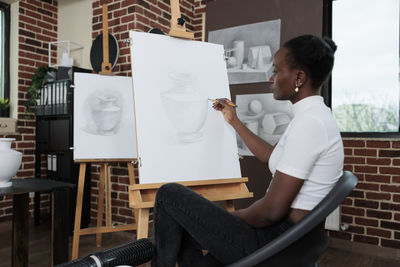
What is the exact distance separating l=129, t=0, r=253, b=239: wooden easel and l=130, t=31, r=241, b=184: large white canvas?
0.04m

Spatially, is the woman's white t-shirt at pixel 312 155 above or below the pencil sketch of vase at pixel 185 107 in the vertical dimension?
below

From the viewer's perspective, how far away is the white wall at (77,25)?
3.27m

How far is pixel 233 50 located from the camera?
106 inches

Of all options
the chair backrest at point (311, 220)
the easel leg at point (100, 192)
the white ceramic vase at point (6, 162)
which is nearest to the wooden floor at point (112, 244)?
the easel leg at point (100, 192)

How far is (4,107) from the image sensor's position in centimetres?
322

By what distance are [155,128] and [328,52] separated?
868mm

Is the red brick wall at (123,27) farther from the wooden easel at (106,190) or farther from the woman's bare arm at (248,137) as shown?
the woman's bare arm at (248,137)

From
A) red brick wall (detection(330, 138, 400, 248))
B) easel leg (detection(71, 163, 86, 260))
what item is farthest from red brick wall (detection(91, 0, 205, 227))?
red brick wall (detection(330, 138, 400, 248))

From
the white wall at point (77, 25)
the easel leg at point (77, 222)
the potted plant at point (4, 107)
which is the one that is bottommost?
the easel leg at point (77, 222)

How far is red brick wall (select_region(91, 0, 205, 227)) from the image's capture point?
2.83 meters

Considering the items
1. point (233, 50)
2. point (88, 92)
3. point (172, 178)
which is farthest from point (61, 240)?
point (233, 50)

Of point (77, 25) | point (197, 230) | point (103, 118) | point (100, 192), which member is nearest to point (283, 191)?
point (197, 230)

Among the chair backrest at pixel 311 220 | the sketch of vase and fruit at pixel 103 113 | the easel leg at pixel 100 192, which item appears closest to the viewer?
the chair backrest at pixel 311 220

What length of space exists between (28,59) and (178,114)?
97.5 inches
